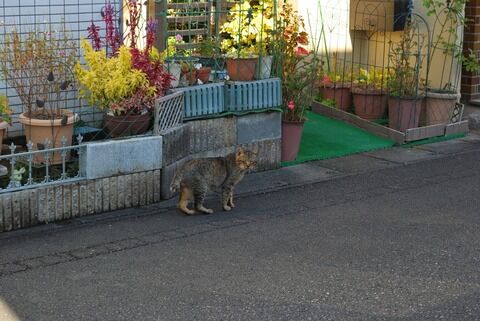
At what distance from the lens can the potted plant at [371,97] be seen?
11344 mm

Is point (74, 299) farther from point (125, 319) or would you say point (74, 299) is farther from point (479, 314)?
point (479, 314)

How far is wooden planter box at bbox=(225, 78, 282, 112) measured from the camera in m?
8.85

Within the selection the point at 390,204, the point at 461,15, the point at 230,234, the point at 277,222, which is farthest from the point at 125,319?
the point at 461,15

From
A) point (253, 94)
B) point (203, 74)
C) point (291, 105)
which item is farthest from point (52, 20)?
point (291, 105)

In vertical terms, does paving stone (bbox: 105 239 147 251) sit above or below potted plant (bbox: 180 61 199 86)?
below

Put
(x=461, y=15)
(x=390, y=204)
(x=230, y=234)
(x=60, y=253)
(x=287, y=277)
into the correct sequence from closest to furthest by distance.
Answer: (x=287, y=277) → (x=60, y=253) → (x=230, y=234) → (x=390, y=204) → (x=461, y=15)

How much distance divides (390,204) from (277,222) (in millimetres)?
1246

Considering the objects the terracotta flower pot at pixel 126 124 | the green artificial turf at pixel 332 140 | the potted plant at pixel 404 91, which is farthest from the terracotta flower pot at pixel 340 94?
the terracotta flower pot at pixel 126 124

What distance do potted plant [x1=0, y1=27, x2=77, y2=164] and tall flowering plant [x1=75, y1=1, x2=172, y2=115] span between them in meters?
0.25

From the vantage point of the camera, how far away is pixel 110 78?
7879 mm

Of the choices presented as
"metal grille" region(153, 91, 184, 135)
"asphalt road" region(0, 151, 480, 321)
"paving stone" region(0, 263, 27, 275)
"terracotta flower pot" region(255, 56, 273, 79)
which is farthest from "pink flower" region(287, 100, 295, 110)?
"paving stone" region(0, 263, 27, 275)

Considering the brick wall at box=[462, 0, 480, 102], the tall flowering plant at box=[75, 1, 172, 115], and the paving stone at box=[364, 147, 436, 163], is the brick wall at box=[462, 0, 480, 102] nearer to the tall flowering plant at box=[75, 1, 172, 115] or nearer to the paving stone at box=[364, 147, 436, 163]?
the paving stone at box=[364, 147, 436, 163]

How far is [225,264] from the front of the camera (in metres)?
6.41

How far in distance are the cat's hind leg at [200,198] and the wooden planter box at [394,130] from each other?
3731mm
